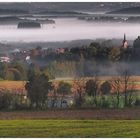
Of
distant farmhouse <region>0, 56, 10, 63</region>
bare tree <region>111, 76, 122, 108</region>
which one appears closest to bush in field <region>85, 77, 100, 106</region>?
bare tree <region>111, 76, 122, 108</region>

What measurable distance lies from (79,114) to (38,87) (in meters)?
0.31

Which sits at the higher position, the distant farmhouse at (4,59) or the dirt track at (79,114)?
the distant farmhouse at (4,59)

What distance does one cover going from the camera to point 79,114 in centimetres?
552

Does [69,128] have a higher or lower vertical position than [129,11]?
lower

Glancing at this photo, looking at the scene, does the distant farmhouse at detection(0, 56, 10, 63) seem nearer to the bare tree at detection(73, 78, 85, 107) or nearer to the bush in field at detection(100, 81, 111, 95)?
the bare tree at detection(73, 78, 85, 107)

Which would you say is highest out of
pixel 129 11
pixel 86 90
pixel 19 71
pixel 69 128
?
pixel 129 11

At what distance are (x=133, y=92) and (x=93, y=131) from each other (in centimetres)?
36

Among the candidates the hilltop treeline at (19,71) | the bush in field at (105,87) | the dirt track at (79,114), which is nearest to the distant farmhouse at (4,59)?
the hilltop treeline at (19,71)

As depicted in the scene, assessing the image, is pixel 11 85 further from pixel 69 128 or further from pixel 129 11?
pixel 129 11

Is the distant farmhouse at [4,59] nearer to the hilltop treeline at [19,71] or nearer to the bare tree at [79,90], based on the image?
the hilltop treeline at [19,71]

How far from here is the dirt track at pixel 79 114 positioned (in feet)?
18.1

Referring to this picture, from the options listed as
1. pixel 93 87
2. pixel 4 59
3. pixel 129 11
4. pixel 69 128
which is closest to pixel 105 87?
pixel 93 87

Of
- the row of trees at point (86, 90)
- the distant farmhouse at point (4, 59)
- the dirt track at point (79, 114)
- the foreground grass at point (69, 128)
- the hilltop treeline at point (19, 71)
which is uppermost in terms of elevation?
the distant farmhouse at point (4, 59)

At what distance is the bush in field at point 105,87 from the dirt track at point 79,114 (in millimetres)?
124
